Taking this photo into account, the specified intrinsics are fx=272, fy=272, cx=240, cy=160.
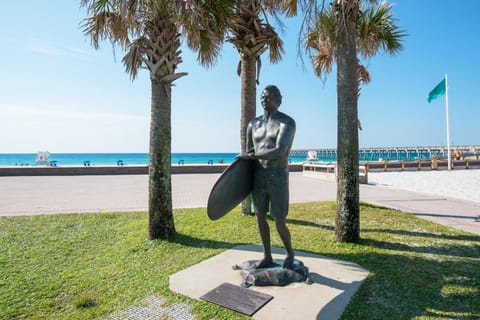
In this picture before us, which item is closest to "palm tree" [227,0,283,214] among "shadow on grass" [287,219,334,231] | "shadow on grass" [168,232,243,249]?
"shadow on grass" [287,219,334,231]

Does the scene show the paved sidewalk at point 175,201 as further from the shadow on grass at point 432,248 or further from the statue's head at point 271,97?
the statue's head at point 271,97

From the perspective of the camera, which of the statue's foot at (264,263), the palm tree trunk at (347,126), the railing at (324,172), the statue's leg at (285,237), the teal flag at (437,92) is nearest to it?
the statue's leg at (285,237)

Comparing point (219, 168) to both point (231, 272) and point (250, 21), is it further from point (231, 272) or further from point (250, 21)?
point (231, 272)

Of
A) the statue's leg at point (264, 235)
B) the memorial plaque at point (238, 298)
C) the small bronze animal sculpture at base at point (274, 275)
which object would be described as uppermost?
the statue's leg at point (264, 235)

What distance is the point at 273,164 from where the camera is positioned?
3355 millimetres

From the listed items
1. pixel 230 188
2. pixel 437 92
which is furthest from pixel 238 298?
pixel 437 92

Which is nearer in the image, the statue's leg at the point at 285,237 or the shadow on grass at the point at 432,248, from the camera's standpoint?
the statue's leg at the point at 285,237

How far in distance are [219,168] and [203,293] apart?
2008cm

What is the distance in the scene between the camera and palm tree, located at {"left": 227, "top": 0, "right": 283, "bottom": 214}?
7152mm

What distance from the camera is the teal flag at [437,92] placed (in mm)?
22447

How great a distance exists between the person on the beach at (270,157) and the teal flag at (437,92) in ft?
83.4

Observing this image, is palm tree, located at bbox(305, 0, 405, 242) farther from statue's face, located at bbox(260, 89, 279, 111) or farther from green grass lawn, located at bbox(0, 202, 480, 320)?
statue's face, located at bbox(260, 89, 279, 111)

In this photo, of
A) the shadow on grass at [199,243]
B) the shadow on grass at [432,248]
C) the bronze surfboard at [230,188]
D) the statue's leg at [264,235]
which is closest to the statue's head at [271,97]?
the bronze surfboard at [230,188]

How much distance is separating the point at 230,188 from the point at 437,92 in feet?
86.1
